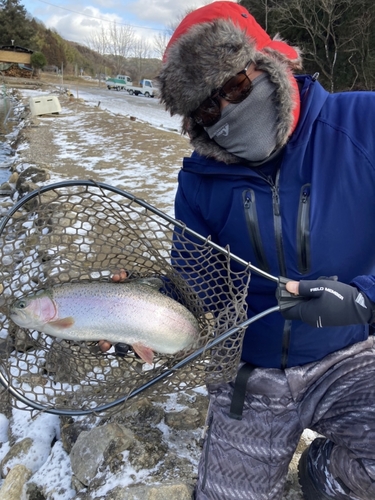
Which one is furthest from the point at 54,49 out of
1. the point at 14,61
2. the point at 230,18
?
the point at 230,18

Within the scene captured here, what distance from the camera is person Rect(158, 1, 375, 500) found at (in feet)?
5.88

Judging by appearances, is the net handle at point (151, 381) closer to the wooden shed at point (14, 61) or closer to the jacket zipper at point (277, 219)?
the jacket zipper at point (277, 219)

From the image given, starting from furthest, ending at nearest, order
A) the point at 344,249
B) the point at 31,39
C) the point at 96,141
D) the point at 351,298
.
A: the point at 31,39 < the point at 96,141 < the point at 344,249 < the point at 351,298

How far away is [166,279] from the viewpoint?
2209 millimetres

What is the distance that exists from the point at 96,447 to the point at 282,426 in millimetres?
968

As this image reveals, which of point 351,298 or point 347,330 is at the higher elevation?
point 351,298

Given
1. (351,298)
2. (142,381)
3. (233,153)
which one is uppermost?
(233,153)

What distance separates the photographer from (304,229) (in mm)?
1786

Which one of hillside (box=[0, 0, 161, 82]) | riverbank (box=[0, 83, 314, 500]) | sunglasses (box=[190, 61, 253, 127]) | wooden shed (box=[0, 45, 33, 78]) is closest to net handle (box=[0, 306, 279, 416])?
riverbank (box=[0, 83, 314, 500])

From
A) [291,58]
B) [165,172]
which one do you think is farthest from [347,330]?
[165,172]

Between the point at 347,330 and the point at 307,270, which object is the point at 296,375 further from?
the point at 307,270

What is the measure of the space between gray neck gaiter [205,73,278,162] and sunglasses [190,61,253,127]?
24 mm

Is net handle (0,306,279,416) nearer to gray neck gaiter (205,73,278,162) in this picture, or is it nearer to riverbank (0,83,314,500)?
riverbank (0,83,314,500)

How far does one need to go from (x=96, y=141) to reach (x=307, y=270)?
10825 mm
